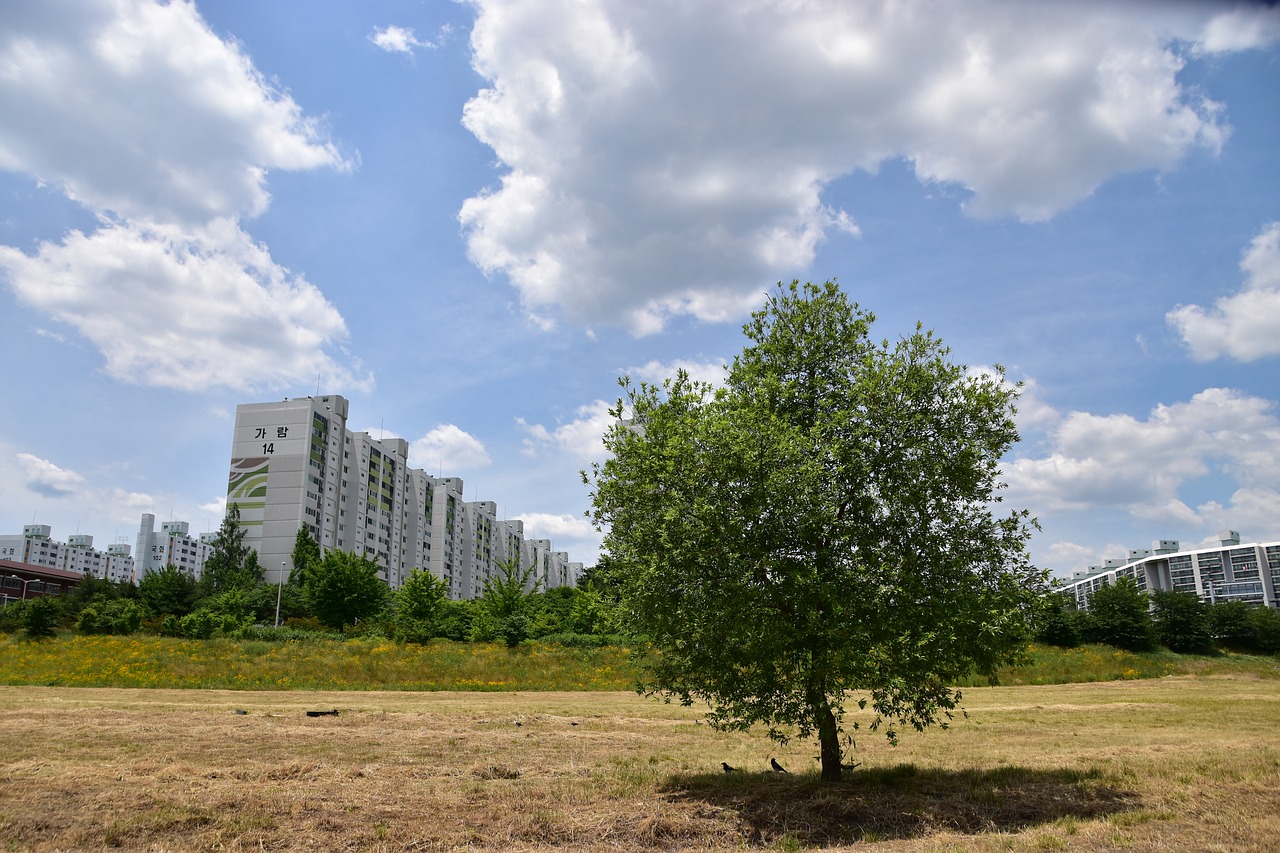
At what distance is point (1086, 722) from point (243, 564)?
107327mm

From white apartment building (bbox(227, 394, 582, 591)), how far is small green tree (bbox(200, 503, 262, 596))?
15.6 ft

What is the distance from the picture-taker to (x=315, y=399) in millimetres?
125688

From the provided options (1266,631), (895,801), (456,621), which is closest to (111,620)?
(456,621)

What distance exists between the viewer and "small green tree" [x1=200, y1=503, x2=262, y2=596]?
93.2m

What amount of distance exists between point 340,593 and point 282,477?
5450 cm

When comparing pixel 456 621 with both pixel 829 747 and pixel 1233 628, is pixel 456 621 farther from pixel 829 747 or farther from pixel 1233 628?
pixel 1233 628

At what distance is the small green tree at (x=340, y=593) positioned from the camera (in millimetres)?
72625

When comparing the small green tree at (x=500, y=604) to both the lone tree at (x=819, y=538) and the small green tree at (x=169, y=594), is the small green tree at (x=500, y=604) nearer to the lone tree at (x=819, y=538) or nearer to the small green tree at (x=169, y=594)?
the small green tree at (x=169, y=594)

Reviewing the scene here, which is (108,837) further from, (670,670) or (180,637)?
(180,637)

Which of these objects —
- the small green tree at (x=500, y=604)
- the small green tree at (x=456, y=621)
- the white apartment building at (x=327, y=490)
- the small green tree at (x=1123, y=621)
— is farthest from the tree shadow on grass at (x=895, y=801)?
the white apartment building at (x=327, y=490)

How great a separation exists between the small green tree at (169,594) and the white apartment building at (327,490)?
22931 millimetres

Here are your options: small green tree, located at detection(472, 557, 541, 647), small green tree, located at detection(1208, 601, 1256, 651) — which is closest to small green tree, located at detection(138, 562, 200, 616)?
small green tree, located at detection(472, 557, 541, 647)

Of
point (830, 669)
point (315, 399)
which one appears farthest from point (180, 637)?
point (315, 399)

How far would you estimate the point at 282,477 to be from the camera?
119938 millimetres
